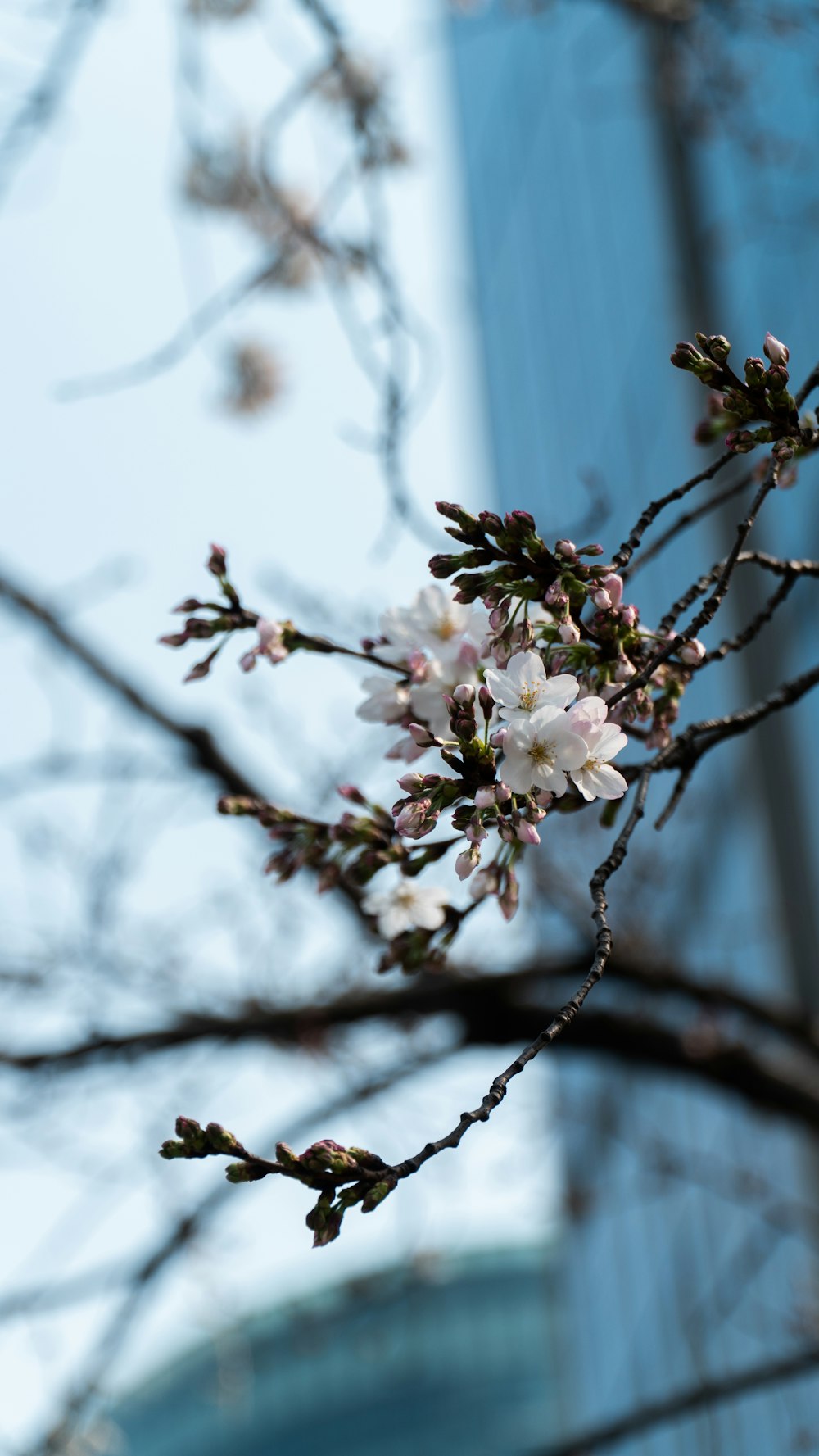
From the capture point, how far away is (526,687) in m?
1.21

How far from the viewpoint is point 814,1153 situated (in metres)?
9.51

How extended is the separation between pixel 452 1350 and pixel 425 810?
39284 mm

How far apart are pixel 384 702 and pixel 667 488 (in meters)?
11.3

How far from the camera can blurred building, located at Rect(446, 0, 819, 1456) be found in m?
5.86

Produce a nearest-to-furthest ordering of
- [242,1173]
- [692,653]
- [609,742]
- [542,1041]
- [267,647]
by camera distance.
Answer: [542,1041] → [242,1173] → [609,742] → [692,653] → [267,647]

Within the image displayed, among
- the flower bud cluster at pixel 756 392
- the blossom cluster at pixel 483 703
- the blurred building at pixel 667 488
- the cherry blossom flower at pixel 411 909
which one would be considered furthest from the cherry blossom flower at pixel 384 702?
the blurred building at pixel 667 488

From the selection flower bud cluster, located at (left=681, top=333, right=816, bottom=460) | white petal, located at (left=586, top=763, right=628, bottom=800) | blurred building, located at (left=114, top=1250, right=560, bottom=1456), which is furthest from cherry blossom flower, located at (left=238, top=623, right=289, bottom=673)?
blurred building, located at (left=114, top=1250, right=560, bottom=1456)

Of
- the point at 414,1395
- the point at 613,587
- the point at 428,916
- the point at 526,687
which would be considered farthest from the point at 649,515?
the point at 414,1395

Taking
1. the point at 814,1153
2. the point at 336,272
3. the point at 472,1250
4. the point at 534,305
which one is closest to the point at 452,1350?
the point at 472,1250

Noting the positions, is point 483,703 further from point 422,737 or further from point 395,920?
point 395,920

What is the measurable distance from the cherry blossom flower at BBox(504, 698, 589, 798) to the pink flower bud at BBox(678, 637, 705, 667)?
18cm

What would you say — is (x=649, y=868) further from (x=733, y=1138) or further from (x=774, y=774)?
(x=733, y=1138)

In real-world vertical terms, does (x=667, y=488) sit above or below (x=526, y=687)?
above

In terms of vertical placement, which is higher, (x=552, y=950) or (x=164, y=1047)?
(x=552, y=950)
